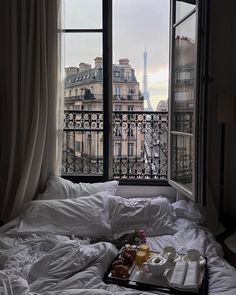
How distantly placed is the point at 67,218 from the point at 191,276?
1.07m

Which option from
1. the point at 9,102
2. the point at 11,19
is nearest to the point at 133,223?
the point at 9,102

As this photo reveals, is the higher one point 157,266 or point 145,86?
point 145,86

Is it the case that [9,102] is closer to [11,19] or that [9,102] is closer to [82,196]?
[11,19]

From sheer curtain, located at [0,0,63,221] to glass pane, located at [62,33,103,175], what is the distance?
1.02ft

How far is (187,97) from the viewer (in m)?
3.05

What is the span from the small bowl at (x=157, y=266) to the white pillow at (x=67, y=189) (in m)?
1.18

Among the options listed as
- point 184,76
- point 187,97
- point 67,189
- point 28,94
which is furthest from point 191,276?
point 28,94

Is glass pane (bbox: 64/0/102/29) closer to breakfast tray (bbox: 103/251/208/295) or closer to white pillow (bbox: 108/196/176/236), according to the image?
white pillow (bbox: 108/196/176/236)

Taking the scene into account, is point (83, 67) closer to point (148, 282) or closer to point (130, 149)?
point (130, 149)

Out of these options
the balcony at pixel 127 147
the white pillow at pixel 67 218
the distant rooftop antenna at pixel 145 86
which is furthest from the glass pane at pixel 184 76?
the white pillow at pixel 67 218

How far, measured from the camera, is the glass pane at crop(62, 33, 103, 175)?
134 inches

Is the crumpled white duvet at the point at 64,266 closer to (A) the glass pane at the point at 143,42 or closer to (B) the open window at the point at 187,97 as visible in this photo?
(B) the open window at the point at 187,97

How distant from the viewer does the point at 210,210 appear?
123 inches

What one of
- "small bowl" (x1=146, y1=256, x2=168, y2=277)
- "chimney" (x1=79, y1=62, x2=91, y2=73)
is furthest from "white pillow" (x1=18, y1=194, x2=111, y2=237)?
"chimney" (x1=79, y1=62, x2=91, y2=73)
